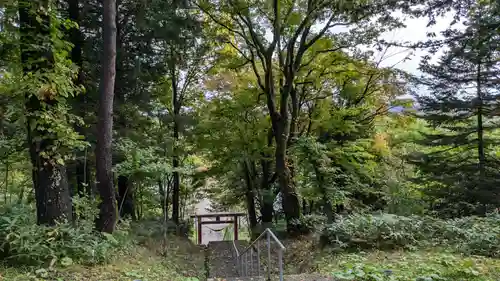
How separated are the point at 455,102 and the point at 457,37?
26.1 ft

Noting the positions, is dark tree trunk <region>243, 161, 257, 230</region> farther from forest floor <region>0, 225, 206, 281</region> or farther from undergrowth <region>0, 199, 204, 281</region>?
undergrowth <region>0, 199, 204, 281</region>

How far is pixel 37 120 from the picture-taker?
442 centimetres

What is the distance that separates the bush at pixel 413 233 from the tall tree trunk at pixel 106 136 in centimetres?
385

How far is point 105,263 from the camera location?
453 cm

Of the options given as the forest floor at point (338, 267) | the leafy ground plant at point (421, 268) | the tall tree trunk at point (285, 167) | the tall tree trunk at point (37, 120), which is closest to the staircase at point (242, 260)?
the forest floor at point (338, 267)

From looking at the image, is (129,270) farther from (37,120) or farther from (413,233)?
(413,233)

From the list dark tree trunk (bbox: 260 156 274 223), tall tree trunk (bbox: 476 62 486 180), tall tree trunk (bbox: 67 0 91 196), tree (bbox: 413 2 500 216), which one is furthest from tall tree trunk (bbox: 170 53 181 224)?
tall tree trunk (bbox: 476 62 486 180)

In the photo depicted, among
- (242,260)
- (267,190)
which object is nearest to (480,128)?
(267,190)

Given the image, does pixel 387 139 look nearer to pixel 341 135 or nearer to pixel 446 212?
pixel 341 135

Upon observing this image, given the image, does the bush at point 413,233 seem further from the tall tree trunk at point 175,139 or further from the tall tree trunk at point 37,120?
the tall tree trunk at point 175,139

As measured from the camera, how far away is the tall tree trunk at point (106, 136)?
550cm

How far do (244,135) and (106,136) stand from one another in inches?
242

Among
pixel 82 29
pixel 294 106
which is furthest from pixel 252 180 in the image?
pixel 82 29

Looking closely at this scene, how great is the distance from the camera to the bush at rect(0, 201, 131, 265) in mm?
3990
